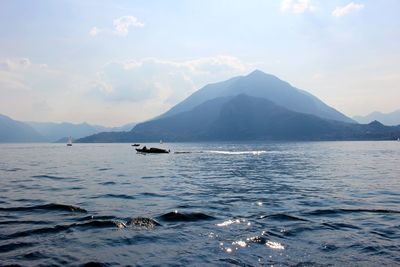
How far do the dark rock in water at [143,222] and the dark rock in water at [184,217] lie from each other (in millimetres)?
1325

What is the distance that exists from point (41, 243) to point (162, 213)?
30.9 ft

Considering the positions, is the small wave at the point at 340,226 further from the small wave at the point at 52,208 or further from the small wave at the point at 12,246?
the small wave at the point at 12,246

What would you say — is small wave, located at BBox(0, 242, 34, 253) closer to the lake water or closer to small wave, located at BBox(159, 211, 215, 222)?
the lake water

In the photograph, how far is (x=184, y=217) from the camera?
24.7 m

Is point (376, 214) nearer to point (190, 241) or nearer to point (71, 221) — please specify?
point (190, 241)

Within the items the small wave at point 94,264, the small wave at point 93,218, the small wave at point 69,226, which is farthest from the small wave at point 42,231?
the small wave at point 94,264

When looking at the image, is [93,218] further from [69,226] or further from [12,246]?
[12,246]

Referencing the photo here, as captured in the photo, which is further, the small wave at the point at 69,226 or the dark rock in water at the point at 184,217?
the dark rock in water at the point at 184,217

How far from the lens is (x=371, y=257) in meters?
16.3

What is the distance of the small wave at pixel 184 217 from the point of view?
2422cm

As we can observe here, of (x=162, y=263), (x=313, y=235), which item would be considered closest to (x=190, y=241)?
(x=162, y=263)

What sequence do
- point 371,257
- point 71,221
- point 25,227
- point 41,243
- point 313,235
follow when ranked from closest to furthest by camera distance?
point 371,257
point 41,243
point 313,235
point 25,227
point 71,221

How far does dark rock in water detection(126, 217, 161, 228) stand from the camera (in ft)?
72.9

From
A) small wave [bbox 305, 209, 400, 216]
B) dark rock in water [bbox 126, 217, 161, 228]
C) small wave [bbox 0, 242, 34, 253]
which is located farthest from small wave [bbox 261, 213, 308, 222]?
small wave [bbox 0, 242, 34, 253]
